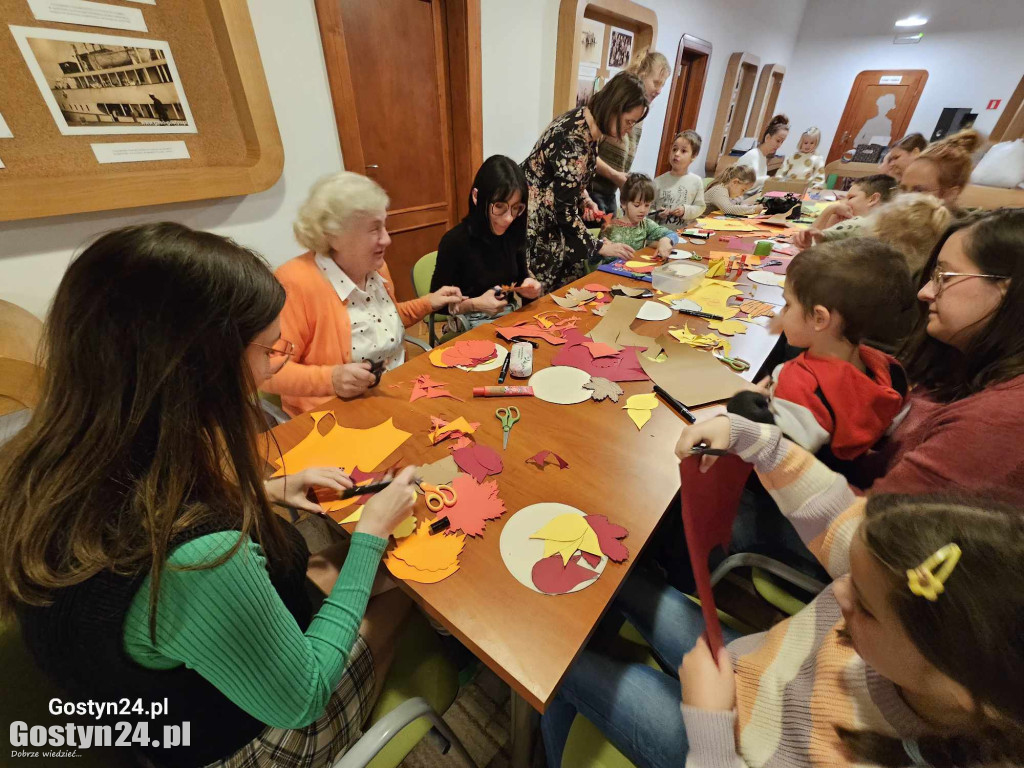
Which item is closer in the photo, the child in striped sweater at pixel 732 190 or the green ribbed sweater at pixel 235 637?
the green ribbed sweater at pixel 235 637

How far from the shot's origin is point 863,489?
1166 mm

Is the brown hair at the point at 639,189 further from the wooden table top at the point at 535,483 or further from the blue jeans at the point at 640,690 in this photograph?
the blue jeans at the point at 640,690

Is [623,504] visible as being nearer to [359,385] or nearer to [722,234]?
[359,385]

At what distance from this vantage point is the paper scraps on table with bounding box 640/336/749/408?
1212mm

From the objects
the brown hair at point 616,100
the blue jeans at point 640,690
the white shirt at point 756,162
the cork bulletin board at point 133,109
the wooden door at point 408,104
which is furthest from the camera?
the white shirt at point 756,162

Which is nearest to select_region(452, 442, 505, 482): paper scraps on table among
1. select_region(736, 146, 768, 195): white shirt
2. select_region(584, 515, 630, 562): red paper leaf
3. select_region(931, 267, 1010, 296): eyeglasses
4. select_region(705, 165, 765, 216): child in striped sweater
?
select_region(584, 515, 630, 562): red paper leaf

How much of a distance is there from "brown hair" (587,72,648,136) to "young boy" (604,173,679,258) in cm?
51

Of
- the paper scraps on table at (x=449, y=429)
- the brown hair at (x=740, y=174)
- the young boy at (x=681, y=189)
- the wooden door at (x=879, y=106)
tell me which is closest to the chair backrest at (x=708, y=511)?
the paper scraps on table at (x=449, y=429)

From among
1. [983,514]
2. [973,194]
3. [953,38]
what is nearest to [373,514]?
[983,514]

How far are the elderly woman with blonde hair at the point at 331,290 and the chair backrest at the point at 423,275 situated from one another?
1.93 feet

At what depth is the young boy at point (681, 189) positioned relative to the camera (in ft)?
11.7

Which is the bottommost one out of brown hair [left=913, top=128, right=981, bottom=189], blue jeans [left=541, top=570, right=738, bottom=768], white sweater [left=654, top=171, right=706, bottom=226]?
blue jeans [left=541, top=570, right=738, bottom=768]

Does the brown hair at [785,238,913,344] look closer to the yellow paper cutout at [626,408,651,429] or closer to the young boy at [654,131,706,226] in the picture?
the yellow paper cutout at [626,408,651,429]

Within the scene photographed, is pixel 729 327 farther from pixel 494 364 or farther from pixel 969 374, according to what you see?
pixel 494 364
